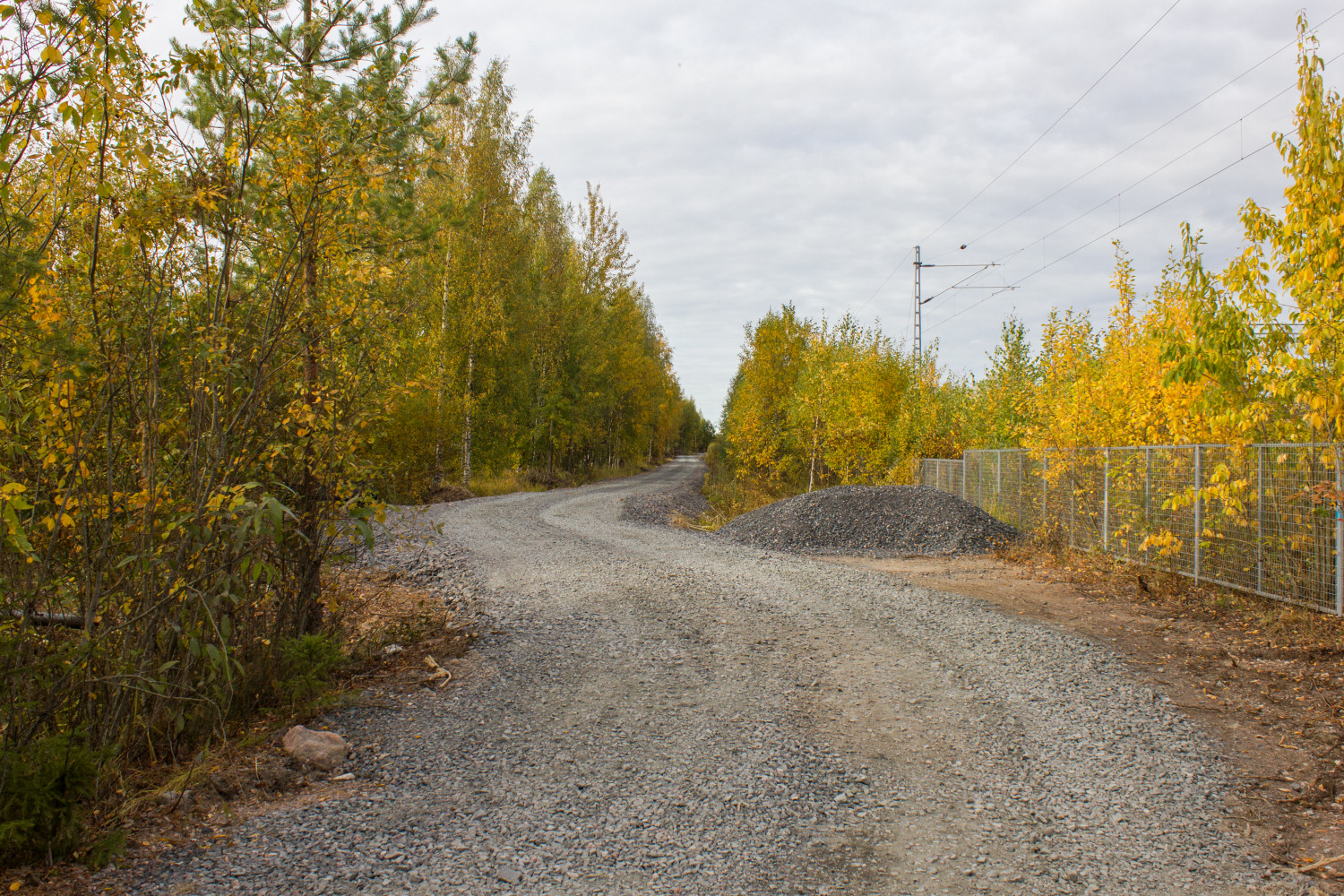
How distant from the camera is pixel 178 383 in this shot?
3805 mm

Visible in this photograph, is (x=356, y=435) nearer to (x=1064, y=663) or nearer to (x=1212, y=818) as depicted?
(x=1212, y=818)

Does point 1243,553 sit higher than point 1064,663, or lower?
higher

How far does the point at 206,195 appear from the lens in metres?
3.36

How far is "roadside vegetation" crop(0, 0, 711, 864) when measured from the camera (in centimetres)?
282

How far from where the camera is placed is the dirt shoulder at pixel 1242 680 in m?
3.57

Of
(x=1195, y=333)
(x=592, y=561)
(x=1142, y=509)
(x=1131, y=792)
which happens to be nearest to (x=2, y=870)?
(x=1131, y=792)

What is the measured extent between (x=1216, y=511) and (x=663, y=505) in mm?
14006

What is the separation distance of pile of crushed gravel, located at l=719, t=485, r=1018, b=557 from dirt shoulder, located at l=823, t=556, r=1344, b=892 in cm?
309

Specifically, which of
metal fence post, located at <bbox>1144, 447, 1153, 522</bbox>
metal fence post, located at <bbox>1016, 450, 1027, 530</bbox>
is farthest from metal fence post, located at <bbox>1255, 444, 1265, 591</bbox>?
metal fence post, located at <bbox>1016, 450, 1027, 530</bbox>

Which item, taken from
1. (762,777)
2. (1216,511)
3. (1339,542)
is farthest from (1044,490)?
(762,777)

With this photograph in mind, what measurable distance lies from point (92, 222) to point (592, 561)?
798cm

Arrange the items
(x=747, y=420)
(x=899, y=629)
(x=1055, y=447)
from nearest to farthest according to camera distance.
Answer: (x=899, y=629) < (x=1055, y=447) < (x=747, y=420)

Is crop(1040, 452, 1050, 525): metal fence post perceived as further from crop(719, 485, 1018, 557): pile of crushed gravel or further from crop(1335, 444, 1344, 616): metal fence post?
crop(1335, 444, 1344, 616): metal fence post

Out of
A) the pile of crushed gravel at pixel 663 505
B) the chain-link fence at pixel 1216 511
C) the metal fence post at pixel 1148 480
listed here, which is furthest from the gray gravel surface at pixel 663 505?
the metal fence post at pixel 1148 480
